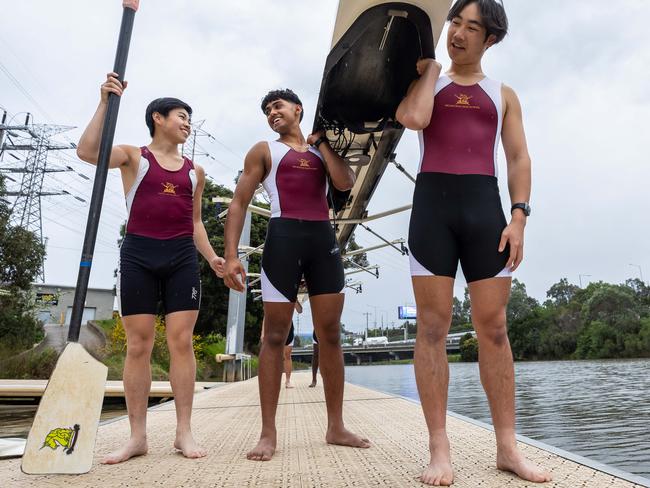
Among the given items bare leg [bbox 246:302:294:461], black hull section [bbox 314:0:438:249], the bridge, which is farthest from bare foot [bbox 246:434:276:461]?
the bridge

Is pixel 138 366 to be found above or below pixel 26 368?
above

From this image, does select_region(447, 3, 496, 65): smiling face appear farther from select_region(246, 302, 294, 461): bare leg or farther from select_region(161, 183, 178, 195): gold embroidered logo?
select_region(161, 183, 178, 195): gold embroidered logo

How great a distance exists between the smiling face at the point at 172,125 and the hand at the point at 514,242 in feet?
6.26

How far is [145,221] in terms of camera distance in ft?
8.64

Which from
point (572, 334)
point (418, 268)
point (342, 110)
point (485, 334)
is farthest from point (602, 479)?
point (572, 334)

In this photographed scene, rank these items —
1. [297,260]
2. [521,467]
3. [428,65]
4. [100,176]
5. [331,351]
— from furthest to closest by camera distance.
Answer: [331,351], [297,260], [100,176], [428,65], [521,467]

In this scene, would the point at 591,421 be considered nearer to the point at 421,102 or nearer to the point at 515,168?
the point at 515,168

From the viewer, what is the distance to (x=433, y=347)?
1.94 m

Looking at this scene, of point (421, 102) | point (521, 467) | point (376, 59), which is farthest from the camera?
point (376, 59)

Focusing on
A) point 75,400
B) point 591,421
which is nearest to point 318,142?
point 75,400

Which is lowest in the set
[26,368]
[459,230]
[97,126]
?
[26,368]

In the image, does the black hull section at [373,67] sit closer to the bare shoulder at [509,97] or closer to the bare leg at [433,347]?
the bare shoulder at [509,97]

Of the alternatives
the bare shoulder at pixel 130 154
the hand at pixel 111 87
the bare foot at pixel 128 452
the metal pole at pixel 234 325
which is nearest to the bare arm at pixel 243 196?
the bare shoulder at pixel 130 154

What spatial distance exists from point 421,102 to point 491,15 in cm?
46
